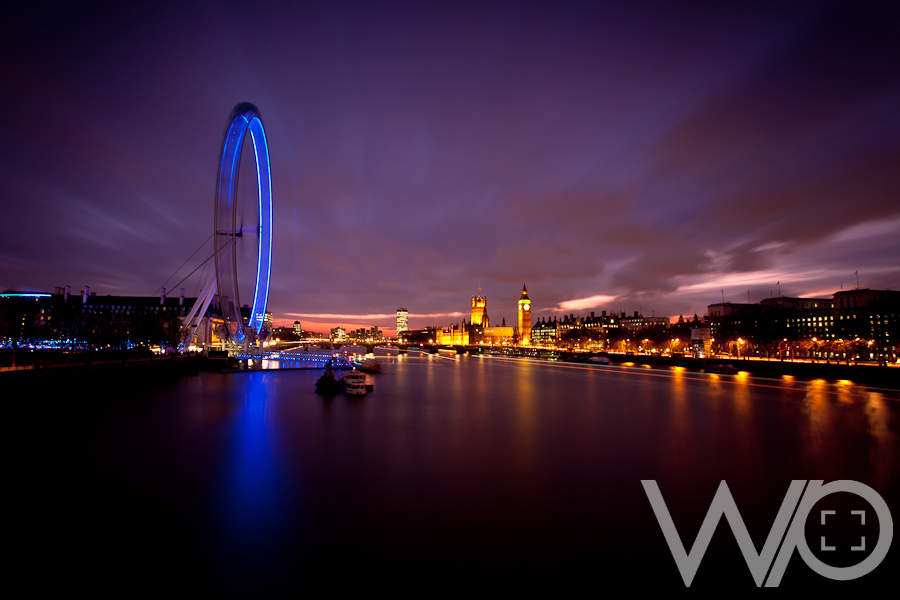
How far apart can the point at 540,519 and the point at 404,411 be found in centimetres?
1890

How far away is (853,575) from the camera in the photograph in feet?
27.8

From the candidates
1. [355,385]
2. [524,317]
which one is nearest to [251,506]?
[355,385]

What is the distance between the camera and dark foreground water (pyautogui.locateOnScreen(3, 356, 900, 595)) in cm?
842

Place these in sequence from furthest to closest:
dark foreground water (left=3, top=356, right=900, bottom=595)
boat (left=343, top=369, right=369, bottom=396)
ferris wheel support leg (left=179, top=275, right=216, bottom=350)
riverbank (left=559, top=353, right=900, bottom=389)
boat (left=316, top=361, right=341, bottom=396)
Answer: ferris wheel support leg (left=179, top=275, right=216, bottom=350)
riverbank (left=559, top=353, right=900, bottom=389)
boat (left=316, top=361, right=341, bottom=396)
boat (left=343, top=369, right=369, bottom=396)
dark foreground water (left=3, top=356, right=900, bottom=595)

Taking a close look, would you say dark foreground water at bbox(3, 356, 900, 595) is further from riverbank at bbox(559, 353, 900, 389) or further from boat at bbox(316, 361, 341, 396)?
riverbank at bbox(559, 353, 900, 389)

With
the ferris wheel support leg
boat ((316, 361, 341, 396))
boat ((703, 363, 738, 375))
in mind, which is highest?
the ferris wheel support leg

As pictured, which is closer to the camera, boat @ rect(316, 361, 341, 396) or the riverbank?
boat @ rect(316, 361, 341, 396)

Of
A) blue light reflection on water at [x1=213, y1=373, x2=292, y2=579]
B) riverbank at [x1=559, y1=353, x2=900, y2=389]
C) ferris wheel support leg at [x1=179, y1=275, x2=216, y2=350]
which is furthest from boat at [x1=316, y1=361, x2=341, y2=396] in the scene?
riverbank at [x1=559, y1=353, x2=900, y2=389]

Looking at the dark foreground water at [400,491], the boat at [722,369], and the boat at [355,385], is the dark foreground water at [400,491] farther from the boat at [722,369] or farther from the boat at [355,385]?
the boat at [722,369]

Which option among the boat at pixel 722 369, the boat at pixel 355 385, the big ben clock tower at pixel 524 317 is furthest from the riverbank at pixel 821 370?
the big ben clock tower at pixel 524 317

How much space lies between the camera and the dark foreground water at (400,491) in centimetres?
842

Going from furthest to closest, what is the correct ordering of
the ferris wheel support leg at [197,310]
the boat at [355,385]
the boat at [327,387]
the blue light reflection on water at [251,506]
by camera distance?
the ferris wheel support leg at [197,310]
the boat at [327,387]
the boat at [355,385]
the blue light reflection on water at [251,506]

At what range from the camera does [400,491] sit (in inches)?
511

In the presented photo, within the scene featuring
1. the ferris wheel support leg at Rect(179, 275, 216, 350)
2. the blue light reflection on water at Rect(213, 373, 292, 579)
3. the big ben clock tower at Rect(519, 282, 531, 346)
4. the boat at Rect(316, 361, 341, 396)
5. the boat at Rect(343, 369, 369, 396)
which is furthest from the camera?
the big ben clock tower at Rect(519, 282, 531, 346)
